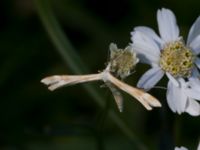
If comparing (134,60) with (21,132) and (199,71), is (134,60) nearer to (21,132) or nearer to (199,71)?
(199,71)

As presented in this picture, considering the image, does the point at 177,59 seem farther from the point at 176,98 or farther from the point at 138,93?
the point at 138,93

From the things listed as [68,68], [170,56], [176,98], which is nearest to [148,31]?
[170,56]

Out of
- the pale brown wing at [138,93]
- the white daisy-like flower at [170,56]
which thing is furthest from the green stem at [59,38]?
the pale brown wing at [138,93]

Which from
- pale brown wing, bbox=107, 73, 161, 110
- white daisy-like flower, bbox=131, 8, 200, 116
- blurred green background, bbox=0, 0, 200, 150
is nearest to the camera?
pale brown wing, bbox=107, 73, 161, 110

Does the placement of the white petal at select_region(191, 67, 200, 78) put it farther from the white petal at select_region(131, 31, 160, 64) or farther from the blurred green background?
the blurred green background

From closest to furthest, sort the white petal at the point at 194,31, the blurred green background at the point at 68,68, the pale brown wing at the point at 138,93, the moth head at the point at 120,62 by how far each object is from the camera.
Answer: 1. the pale brown wing at the point at 138,93
2. the moth head at the point at 120,62
3. the white petal at the point at 194,31
4. the blurred green background at the point at 68,68

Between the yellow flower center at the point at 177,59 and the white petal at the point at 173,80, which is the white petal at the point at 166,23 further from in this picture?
the white petal at the point at 173,80

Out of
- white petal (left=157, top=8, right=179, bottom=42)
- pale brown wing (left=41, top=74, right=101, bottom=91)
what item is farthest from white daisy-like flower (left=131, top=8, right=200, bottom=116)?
pale brown wing (left=41, top=74, right=101, bottom=91)
